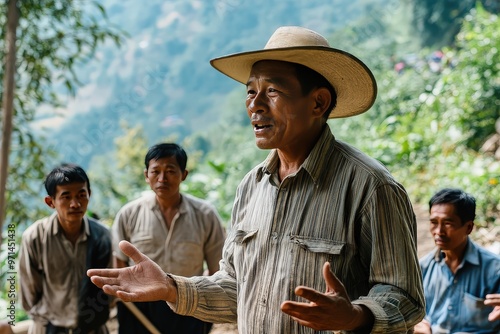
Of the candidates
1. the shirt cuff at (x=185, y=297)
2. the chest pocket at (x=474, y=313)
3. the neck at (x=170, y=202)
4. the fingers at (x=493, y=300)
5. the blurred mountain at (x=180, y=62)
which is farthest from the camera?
the blurred mountain at (x=180, y=62)

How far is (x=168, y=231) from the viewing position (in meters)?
3.47

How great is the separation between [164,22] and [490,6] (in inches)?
1037

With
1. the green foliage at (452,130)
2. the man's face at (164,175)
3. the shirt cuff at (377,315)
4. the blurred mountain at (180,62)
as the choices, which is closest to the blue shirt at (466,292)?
the man's face at (164,175)

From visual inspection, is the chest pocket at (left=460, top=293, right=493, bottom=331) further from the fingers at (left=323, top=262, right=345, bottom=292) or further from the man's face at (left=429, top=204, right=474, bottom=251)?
the fingers at (left=323, top=262, right=345, bottom=292)

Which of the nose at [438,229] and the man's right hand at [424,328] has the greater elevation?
the nose at [438,229]

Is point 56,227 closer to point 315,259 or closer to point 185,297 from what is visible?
point 185,297

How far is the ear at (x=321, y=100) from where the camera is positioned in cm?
179

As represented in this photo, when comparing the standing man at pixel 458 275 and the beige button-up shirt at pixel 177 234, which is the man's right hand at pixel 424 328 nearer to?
the standing man at pixel 458 275

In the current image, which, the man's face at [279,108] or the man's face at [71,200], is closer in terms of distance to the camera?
the man's face at [279,108]

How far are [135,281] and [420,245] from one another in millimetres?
5175

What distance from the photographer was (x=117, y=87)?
105 feet

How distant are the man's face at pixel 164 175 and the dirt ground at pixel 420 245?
160 cm

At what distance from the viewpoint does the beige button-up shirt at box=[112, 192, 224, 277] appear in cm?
344

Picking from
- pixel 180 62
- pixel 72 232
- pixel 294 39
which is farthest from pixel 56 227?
pixel 180 62
